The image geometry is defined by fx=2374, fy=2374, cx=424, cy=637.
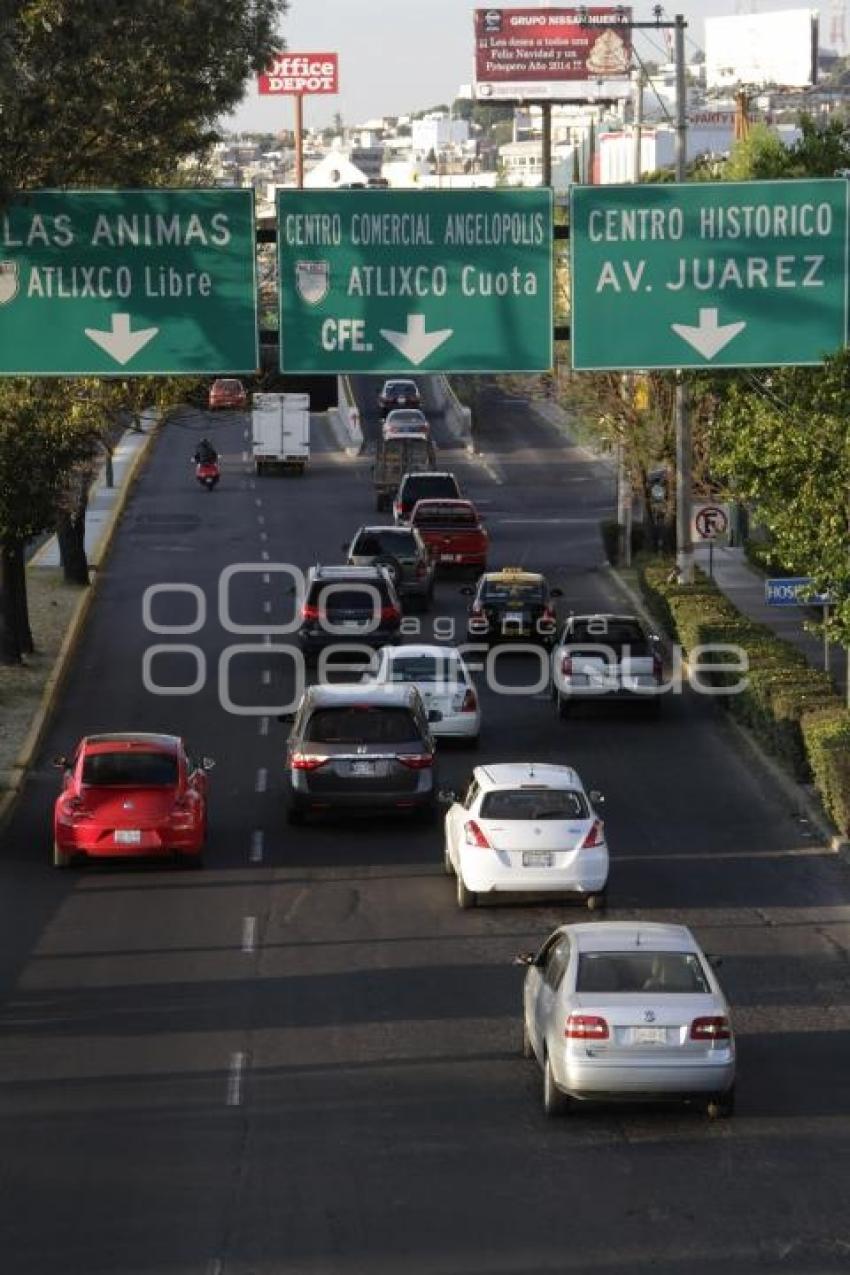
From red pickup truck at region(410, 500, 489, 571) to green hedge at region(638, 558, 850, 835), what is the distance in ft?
29.1

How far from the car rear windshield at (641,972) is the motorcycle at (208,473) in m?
58.0

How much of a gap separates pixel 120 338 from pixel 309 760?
799 centimetres

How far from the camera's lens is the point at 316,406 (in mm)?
96250

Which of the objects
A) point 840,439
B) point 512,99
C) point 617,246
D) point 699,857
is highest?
point 512,99

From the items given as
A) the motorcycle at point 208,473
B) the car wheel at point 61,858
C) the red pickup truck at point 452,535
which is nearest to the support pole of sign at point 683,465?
the red pickup truck at point 452,535

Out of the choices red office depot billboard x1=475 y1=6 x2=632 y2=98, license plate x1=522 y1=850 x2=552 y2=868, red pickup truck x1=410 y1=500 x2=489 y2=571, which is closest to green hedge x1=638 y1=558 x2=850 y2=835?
license plate x1=522 y1=850 x2=552 y2=868

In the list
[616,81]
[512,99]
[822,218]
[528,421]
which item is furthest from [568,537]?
[616,81]

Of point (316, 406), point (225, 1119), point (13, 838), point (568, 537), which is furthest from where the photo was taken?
point (316, 406)

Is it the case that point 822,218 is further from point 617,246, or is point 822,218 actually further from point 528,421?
point 528,421

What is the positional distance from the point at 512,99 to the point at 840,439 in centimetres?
12436

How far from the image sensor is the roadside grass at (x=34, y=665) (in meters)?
37.0

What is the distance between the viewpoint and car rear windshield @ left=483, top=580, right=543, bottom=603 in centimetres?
4606

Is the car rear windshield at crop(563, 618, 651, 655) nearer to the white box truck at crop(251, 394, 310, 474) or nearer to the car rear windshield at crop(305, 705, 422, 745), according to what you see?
the car rear windshield at crop(305, 705, 422, 745)

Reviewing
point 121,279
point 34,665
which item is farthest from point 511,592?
point 121,279
